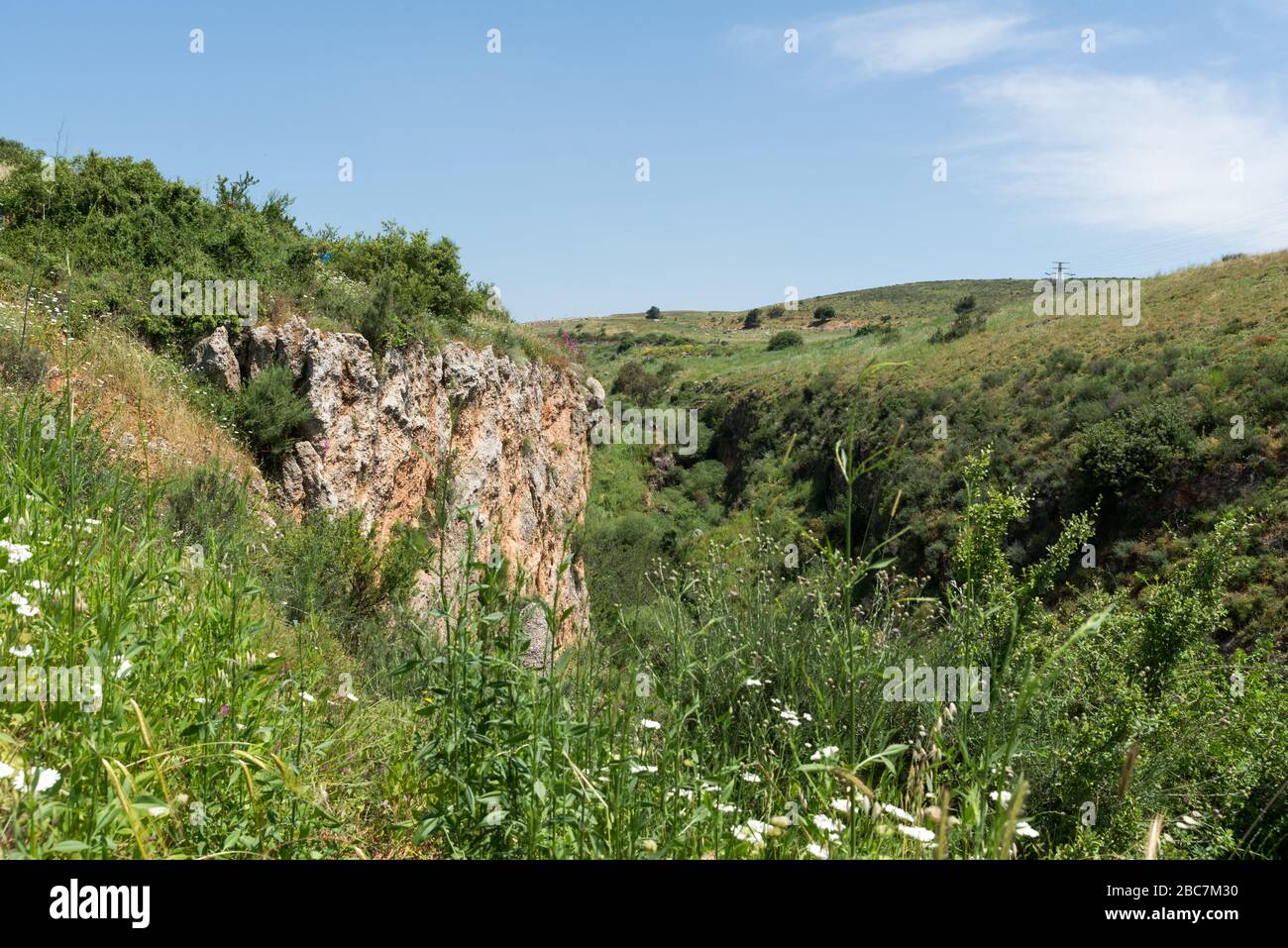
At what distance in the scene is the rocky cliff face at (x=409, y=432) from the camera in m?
8.73

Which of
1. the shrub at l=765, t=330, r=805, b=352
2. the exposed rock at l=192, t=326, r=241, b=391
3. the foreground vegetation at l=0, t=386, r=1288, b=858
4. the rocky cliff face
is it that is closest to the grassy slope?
the foreground vegetation at l=0, t=386, r=1288, b=858

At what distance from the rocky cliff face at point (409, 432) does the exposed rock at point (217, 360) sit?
11 millimetres

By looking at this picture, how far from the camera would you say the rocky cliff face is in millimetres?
8727

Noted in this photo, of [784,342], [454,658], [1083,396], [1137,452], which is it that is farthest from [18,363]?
[784,342]

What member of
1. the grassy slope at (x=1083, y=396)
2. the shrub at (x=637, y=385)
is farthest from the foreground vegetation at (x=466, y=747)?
the shrub at (x=637, y=385)

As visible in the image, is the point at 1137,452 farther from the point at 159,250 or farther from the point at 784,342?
the point at 784,342

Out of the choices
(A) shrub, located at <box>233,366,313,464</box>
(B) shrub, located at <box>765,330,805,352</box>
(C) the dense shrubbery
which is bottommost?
(A) shrub, located at <box>233,366,313,464</box>

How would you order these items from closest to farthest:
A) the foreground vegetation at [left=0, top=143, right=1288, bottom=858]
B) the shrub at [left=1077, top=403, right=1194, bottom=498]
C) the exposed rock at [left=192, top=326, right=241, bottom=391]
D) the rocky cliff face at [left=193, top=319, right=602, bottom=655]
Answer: the foreground vegetation at [left=0, top=143, right=1288, bottom=858] → the exposed rock at [left=192, top=326, right=241, bottom=391] → the rocky cliff face at [left=193, top=319, right=602, bottom=655] → the shrub at [left=1077, top=403, right=1194, bottom=498]

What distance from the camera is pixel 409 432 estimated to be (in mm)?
10555

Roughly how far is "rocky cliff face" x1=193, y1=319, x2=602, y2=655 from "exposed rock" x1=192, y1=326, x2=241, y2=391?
0.04 ft

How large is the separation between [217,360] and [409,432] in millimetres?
2645

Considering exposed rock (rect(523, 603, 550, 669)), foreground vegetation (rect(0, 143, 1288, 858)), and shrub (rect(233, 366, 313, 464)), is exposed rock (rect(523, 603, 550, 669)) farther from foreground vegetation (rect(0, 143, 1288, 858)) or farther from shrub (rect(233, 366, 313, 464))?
shrub (rect(233, 366, 313, 464))
